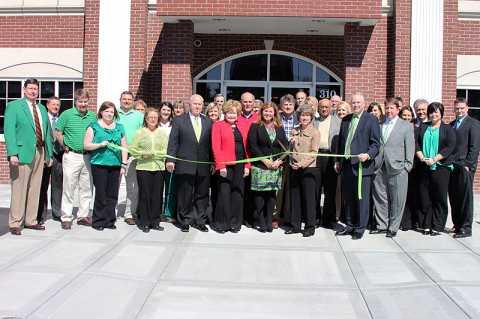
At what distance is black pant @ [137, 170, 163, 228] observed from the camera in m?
6.86

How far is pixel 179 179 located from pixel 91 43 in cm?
627

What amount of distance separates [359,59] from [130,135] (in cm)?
555

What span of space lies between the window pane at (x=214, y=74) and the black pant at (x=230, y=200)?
547 centimetres

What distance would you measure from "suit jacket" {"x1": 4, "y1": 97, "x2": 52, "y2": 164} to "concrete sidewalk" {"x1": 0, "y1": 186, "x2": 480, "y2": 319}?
1137 mm

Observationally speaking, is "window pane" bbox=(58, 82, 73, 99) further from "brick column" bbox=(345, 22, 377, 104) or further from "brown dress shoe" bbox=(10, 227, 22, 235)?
"brick column" bbox=(345, 22, 377, 104)

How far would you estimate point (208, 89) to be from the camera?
11.9 metres

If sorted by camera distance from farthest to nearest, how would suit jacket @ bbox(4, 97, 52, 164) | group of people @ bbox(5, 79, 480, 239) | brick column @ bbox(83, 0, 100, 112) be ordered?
brick column @ bbox(83, 0, 100, 112) < group of people @ bbox(5, 79, 480, 239) < suit jacket @ bbox(4, 97, 52, 164)

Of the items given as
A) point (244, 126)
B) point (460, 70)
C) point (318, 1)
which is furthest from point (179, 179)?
point (460, 70)

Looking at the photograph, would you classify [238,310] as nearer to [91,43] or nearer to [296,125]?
[296,125]

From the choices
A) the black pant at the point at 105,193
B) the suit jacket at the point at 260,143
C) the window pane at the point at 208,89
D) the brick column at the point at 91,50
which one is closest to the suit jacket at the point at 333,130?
the suit jacket at the point at 260,143

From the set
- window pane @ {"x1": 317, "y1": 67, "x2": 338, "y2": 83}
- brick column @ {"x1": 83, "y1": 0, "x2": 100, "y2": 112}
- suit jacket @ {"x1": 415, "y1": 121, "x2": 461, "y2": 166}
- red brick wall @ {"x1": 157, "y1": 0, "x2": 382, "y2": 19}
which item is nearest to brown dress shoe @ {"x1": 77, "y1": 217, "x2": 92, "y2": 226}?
red brick wall @ {"x1": 157, "y1": 0, "x2": 382, "y2": 19}

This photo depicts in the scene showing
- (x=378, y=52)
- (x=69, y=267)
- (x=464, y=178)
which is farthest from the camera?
(x=378, y=52)

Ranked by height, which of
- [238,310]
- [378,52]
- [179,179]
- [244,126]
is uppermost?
[378,52]

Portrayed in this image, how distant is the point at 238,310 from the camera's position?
14.2ft
